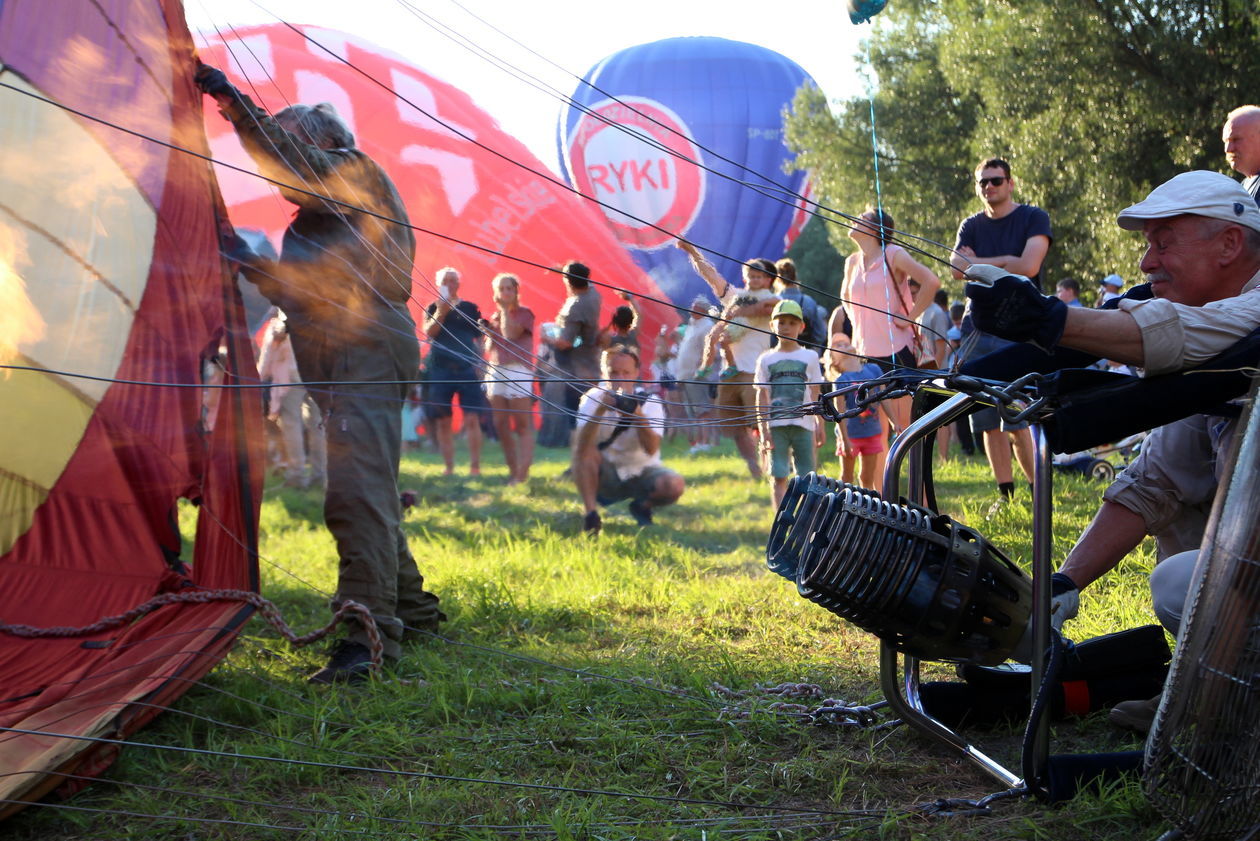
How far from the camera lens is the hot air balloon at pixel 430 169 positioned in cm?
400

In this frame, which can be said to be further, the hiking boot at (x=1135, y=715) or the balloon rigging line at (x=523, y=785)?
the hiking boot at (x=1135, y=715)

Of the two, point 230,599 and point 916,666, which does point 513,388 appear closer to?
point 230,599

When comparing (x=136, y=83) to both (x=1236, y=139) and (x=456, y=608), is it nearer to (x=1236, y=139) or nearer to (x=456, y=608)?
(x=456, y=608)

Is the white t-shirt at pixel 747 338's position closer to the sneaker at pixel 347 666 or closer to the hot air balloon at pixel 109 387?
the hot air balloon at pixel 109 387

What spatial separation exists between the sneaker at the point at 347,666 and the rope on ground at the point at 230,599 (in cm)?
3

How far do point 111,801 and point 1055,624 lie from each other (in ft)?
7.18

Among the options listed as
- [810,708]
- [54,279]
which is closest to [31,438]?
[54,279]

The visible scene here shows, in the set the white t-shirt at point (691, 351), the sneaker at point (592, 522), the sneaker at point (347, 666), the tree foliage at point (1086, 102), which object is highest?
the tree foliage at point (1086, 102)

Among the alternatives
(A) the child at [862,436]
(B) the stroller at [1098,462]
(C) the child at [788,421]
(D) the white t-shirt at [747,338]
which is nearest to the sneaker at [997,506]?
(A) the child at [862,436]

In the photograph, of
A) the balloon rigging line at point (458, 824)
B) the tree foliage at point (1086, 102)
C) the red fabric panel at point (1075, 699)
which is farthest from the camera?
the tree foliage at point (1086, 102)

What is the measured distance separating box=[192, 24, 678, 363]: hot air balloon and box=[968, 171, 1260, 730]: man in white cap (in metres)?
1.07

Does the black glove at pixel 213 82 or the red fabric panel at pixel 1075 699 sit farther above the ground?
the black glove at pixel 213 82

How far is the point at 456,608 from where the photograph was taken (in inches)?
184

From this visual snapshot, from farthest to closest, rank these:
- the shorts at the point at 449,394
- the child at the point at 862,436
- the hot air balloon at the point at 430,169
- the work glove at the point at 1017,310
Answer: the shorts at the point at 449,394, the child at the point at 862,436, the hot air balloon at the point at 430,169, the work glove at the point at 1017,310
